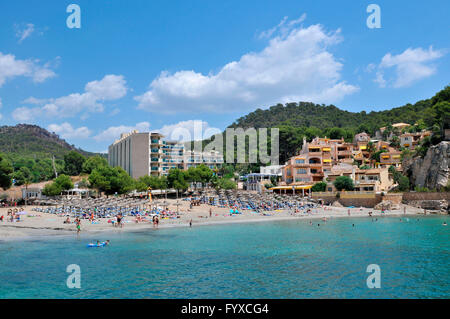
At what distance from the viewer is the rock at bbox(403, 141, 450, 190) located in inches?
2030

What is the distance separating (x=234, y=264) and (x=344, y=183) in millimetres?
39546

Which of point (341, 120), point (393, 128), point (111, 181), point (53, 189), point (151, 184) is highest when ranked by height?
point (341, 120)

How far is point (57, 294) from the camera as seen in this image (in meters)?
16.4

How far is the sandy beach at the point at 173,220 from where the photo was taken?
34.1 meters

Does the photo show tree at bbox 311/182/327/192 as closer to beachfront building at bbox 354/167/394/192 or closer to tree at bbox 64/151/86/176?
beachfront building at bbox 354/167/394/192

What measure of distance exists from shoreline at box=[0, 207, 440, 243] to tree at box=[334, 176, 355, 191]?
15.6 ft

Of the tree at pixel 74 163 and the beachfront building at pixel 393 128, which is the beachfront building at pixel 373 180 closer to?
the beachfront building at pixel 393 128

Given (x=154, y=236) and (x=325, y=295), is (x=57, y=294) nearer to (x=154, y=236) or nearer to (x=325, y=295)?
(x=325, y=295)

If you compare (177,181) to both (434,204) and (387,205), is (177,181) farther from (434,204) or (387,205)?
(434,204)

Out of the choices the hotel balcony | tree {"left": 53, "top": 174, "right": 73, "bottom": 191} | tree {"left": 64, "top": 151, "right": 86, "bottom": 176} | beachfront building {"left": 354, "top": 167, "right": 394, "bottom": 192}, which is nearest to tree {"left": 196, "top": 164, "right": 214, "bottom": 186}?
tree {"left": 53, "top": 174, "right": 73, "bottom": 191}

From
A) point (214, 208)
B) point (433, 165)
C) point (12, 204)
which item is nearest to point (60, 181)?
point (12, 204)

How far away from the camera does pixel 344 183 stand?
5678 centimetres

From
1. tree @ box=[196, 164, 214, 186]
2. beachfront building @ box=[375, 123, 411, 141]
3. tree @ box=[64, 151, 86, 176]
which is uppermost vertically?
beachfront building @ box=[375, 123, 411, 141]

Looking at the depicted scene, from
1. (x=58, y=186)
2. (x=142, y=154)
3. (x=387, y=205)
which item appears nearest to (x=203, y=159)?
(x=142, y=154)
